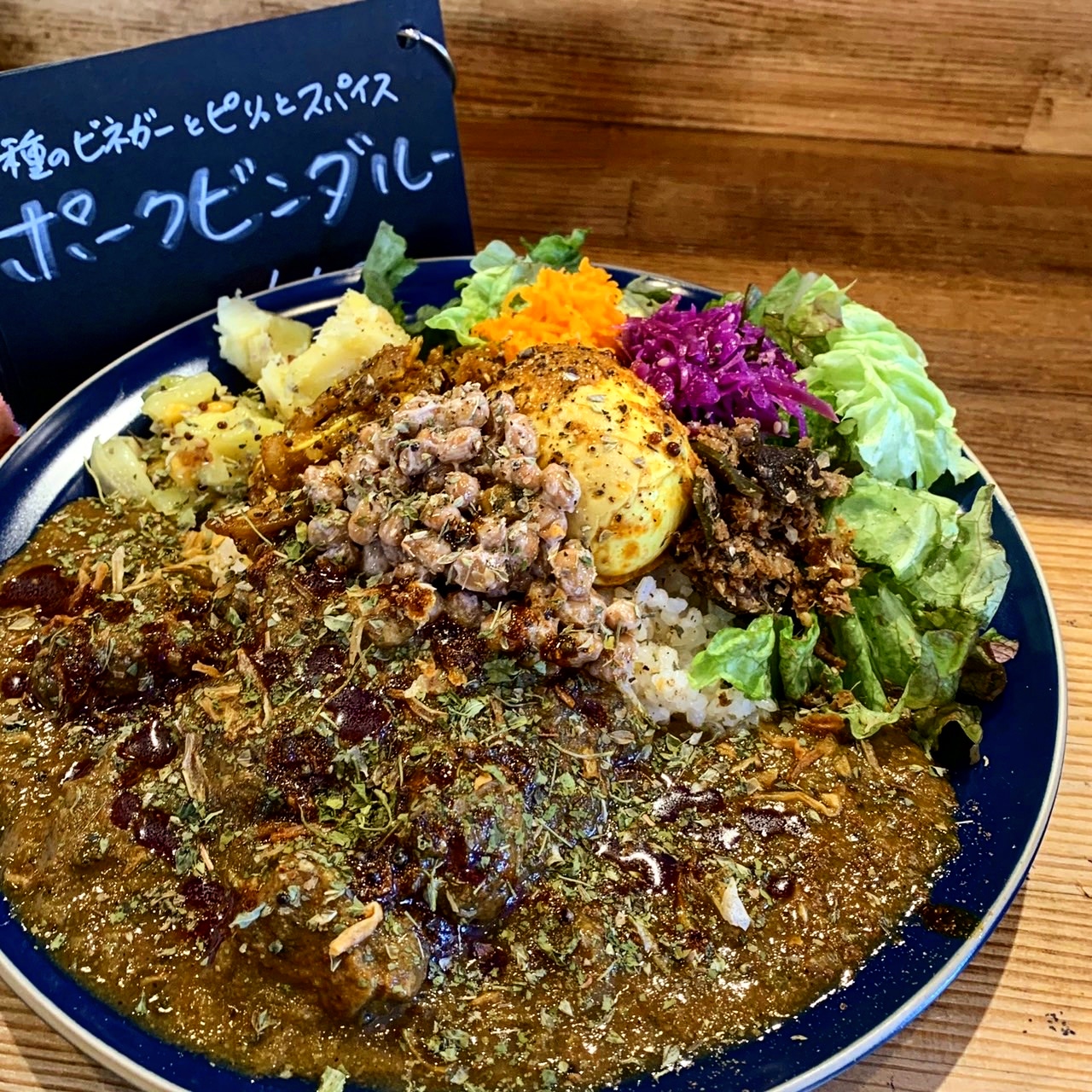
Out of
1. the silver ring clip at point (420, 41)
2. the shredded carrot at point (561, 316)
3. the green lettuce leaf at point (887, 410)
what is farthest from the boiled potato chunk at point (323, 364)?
the green lettuce leaf at point (887, 410)

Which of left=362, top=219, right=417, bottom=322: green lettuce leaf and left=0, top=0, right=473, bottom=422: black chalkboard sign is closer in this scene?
left=0, top=0, right=473, bottom=422: black chalkboard sign

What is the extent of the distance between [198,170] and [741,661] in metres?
2.69

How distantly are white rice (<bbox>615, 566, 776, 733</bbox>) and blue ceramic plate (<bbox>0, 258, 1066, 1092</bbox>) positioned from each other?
67 centimetres

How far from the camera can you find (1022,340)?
4.33 metres

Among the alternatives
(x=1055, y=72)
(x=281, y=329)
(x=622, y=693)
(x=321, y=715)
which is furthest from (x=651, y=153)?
(x=321, y=715)

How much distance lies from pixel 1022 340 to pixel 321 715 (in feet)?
11.9

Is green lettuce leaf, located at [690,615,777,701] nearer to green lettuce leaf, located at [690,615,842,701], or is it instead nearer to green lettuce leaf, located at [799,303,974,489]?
green lettuce leaf, located at [690,615,842,701]

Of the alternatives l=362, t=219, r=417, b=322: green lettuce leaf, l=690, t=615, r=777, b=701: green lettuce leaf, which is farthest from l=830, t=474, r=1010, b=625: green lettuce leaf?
l=362, t=219, r=417, b=322: green lettuce leaf

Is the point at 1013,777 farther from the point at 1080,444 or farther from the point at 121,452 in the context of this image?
the point at 121,452

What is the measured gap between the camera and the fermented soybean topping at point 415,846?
6.96 ft

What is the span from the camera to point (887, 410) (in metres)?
3.26

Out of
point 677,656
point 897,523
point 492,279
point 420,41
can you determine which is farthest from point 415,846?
point 420,41

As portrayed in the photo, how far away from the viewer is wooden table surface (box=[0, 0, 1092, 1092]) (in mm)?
4184

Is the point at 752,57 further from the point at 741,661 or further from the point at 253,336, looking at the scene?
the point at 741,661
